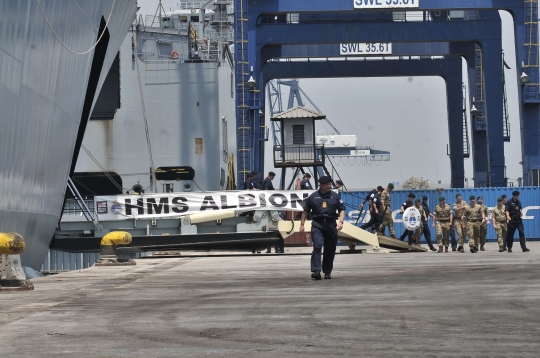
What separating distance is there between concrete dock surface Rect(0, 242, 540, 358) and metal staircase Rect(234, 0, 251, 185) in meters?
27.6

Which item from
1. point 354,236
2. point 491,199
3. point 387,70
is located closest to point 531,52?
point 491,199

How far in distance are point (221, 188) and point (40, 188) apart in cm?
1734

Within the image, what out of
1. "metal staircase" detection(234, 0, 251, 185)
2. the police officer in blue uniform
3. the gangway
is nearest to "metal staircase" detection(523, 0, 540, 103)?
"metal staircase" detection(234, 0, 251, 185)

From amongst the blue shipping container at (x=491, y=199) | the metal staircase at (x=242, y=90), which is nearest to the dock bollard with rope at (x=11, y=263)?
the blue shipping container at (x=491, y=199)

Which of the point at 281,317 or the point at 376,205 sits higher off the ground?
the point at 376,205

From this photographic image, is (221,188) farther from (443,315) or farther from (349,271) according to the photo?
(443,315)

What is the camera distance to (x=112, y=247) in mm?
16297

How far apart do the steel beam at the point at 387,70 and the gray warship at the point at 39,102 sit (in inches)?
1271

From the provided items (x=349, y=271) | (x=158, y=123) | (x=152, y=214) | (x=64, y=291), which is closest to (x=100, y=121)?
(x=158, y=123)

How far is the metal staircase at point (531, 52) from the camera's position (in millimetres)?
38250

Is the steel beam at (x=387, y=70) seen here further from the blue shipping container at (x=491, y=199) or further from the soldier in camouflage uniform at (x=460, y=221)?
the soldier in camouflage uniform at (x=460, y=221)

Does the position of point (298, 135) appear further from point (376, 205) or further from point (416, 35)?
point (416, 35)

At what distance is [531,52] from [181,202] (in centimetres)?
2233

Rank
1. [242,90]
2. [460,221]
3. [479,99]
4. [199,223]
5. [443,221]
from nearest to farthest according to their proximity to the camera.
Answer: [443,221]
[460,221]
[199,223]
[242,90]
[479,99]
